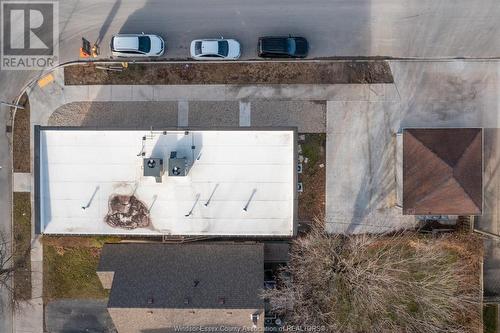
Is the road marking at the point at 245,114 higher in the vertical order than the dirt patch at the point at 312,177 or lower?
higher

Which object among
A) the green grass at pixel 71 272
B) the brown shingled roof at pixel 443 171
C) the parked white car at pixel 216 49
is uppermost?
the parked white car at pixel 216 49

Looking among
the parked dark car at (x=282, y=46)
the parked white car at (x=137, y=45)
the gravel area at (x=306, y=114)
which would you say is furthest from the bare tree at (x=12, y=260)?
the parked dark car at (x=282, y=46)

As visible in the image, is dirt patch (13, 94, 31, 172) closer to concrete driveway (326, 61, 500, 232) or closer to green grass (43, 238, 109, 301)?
green grass (43, 238, 109, 301)

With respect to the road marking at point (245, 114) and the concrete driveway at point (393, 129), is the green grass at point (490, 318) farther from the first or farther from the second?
the road marking at point (245, 114)

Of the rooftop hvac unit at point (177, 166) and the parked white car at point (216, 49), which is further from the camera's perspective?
the parked white car at point (216, 49)

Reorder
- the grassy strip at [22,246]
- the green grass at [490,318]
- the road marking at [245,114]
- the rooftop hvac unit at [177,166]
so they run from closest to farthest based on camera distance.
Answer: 1. the rooftop hvac unit at [177,166]
2. the green grass at [490,318]
3. the road marking at [245,114]
4. the grassy strip at [22,246]

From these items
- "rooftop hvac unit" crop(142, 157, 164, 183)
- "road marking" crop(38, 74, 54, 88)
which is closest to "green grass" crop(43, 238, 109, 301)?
"rooftop hvac unit" crop(142, 157, 164, 183)

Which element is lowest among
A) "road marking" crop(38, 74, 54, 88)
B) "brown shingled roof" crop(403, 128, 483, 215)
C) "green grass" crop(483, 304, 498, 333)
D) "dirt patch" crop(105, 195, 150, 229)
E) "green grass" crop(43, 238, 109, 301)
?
"green grass" crop(483, 304, 498, 333)
